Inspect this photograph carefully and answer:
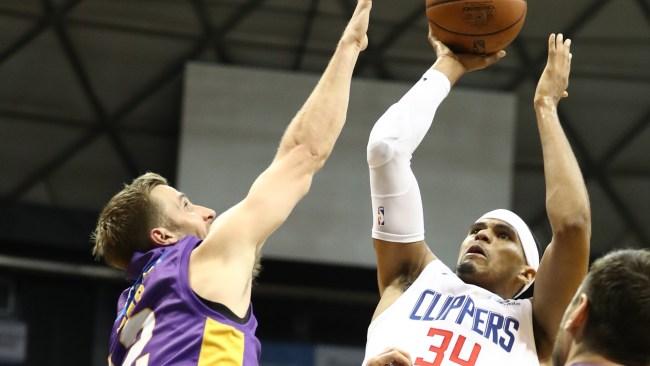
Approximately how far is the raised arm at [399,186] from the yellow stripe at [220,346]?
1.25 m

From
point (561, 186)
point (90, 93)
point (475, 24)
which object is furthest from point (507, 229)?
point (90, 93)

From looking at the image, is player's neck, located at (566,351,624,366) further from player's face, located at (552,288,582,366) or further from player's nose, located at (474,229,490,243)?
player's nose, located at (474,229,490,243)

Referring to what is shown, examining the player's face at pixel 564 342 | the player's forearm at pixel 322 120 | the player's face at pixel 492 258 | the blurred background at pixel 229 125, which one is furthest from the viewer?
the blurred background at pixel 229 125

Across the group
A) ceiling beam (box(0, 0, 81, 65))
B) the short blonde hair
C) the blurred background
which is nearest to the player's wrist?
the short blonde hair

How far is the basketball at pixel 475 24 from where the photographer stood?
4340 millimetres

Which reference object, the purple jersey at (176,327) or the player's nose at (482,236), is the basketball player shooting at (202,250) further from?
the player's nose at (482,236)

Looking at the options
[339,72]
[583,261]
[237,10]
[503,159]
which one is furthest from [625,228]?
[339,72]

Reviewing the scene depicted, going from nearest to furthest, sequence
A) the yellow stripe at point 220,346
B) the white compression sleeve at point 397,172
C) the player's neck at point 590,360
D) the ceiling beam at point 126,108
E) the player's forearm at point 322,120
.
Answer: the player's neck at point 590,360 < the yellow stripe at point 220,346 < the player's forearm at point 322,120 < the white compression sleeve at point 397,172 < the ceiling beam at point 126,108

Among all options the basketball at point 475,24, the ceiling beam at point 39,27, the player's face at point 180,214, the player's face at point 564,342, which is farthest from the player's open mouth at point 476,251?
the ceiling beam at point 39,27

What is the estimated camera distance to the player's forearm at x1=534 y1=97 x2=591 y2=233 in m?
3.96

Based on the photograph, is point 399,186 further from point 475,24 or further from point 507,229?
point 475,24

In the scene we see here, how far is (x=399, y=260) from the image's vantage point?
13.9 ft

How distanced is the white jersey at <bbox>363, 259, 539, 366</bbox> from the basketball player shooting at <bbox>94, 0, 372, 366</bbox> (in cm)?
83

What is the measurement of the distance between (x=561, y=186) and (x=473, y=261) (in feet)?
1.59
